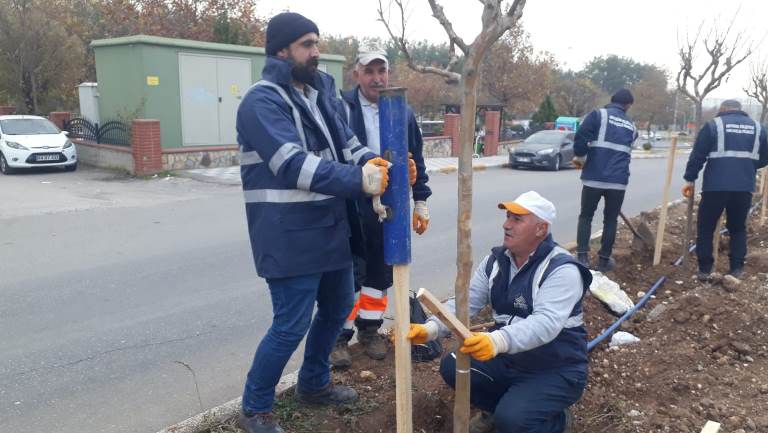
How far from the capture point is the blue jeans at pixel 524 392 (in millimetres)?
2906

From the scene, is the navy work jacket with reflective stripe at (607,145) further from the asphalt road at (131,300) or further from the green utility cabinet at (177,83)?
the green utility cabinet at (177,83)

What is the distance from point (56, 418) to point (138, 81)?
1303cm

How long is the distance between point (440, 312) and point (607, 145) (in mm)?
4273

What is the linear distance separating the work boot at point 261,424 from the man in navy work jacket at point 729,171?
459 cm

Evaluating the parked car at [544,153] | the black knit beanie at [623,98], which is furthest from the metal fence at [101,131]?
the black knit beanie at [623,98]

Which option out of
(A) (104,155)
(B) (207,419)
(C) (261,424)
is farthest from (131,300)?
(A) (104,155)

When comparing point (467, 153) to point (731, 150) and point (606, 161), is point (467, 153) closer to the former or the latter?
point (606, 161)

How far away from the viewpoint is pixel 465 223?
2875mm

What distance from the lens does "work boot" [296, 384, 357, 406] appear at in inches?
135

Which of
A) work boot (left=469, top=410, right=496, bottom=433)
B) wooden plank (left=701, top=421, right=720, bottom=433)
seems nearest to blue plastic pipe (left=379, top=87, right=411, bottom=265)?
work boot (left=469, top=410, right=496, bottom=433)

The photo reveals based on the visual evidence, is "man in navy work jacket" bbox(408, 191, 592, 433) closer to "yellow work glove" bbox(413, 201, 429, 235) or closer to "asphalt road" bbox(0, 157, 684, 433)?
"yellow work glove" bbox(413, 201, 429, 235)

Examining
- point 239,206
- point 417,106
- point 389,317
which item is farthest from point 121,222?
point 417,106

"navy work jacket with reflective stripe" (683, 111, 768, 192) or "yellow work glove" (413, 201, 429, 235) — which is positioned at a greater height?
"navy work jacket with reflective stripe" (683, 111, 768, 192)

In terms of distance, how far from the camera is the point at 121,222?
914 centimetres
